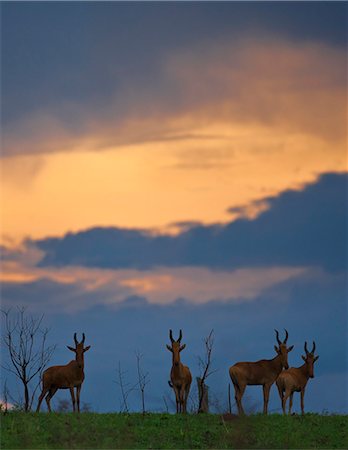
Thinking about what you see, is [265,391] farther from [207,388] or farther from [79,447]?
[79,447]

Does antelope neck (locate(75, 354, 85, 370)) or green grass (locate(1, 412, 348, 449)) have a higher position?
antelope neck (locate(75, 354, 85, 370))

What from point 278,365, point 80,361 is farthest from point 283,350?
point 80,361

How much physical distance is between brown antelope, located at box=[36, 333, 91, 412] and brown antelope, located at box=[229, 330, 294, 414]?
541 cm

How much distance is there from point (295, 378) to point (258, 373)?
4.75ft

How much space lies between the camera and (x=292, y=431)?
29.7 meters

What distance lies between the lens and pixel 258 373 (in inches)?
1419

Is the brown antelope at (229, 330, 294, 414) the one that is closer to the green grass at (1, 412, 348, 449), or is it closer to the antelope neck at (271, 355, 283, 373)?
the antelope neck at (271, 355, 283, 373)

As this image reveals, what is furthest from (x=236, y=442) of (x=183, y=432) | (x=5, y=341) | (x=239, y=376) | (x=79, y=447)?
(x=5, y=341)

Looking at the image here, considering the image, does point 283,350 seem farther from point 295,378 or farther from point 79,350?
point 79,350

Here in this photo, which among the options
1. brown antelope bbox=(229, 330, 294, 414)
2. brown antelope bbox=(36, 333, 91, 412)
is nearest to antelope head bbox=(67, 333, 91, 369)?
brown antelope bbox=(36, 333, 91, 412)

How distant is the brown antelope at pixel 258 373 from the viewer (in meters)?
35.9

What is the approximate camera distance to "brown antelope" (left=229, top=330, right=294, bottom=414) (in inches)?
1414

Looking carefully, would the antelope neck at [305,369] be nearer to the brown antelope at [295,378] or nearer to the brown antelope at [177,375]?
the brown antelope at [295,378]

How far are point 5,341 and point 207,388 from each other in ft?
24.9
